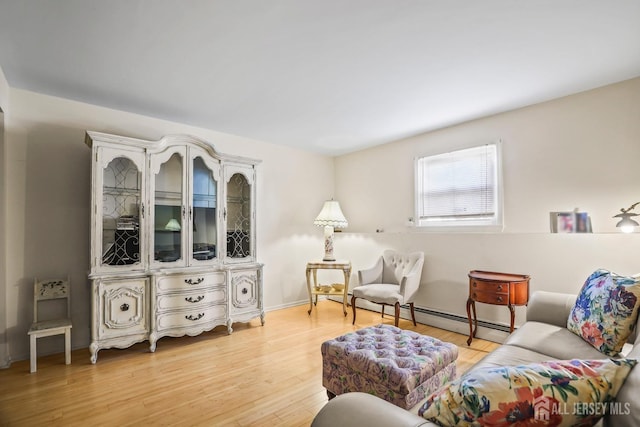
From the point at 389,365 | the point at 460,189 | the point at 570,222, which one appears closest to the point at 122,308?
the point at 389,365

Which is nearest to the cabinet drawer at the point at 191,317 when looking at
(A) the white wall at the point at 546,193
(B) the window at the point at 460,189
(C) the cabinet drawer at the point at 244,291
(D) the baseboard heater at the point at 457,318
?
(C) the cabinet drawer at the point at 244,291

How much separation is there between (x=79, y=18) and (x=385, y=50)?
76.0 inches

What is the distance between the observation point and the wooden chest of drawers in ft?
8.84

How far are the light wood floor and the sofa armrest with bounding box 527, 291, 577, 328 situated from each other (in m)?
0.71

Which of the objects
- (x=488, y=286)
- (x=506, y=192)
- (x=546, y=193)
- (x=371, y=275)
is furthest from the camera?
(x=371, y=275)

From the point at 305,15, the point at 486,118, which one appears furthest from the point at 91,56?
the point at 486,118

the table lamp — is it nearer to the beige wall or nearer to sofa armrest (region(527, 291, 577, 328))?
the beige wall

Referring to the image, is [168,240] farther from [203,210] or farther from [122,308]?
[122,308]

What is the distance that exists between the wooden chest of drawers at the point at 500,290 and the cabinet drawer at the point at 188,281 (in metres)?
2.65

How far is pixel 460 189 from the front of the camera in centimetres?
363

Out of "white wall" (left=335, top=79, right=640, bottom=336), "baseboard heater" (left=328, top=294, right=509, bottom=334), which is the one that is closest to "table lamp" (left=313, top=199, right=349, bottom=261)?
"white wall" (left=335, top=79, right=640, bottom=336)

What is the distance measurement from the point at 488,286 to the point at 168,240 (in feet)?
10.4

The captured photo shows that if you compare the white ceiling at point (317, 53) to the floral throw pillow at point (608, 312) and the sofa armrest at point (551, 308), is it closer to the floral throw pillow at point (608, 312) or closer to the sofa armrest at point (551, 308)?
the floral throw pillow at point (608, 312)

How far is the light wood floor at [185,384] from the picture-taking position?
1884mm
